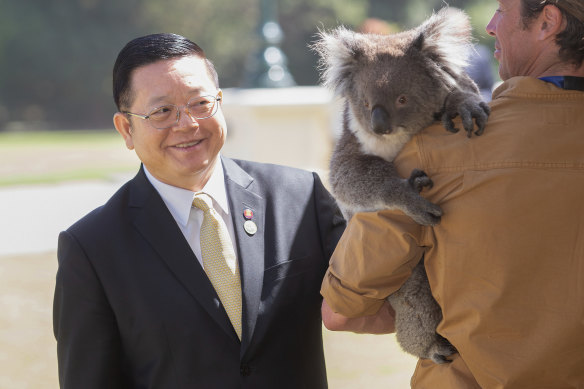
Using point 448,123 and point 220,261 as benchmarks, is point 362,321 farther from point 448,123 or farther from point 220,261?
point 448,123

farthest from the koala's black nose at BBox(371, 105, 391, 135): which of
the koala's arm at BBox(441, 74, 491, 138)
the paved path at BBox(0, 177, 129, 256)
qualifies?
the paved path at BBox(0, 177, 129, 256)

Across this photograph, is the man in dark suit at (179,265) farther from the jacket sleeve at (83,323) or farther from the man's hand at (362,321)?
the man's hand at (362,321)

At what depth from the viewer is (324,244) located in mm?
2133

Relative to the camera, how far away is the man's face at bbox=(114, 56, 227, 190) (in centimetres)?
194

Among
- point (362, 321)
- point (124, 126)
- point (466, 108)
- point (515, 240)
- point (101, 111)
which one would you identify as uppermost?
point (466, 108)

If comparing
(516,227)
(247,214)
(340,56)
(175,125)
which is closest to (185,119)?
(175,125)

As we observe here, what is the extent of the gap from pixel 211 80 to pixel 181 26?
28149 mm

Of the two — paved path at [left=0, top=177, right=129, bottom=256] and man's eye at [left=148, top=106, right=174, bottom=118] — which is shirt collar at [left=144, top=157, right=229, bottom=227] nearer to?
man's eye at [left=148, top=106, right=174, bottom=118]

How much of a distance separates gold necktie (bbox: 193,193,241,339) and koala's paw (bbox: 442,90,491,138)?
742 mm

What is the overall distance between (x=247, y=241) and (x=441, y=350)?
0.66 metres

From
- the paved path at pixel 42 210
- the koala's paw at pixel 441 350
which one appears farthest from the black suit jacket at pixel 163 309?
the paved path at pixel 42 210

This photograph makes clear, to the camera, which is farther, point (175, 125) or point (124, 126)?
point (124, 126)

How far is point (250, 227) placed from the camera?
2.05 metres

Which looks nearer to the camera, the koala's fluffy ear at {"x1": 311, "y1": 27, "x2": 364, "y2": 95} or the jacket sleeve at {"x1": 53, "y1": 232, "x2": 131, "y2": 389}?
the jacket sleeve at {"x1": 53, "y1": 232, "x2": 131, "y2": 389}
